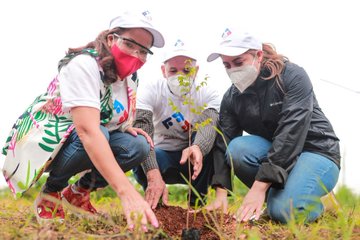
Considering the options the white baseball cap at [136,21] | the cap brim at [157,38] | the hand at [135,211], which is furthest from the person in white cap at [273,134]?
the hand at [135,211]

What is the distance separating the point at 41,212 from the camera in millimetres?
2924

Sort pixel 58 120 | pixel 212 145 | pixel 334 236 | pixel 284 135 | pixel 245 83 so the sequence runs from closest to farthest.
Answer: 1. pixel 334 236
2. pixel 58 120
3. pixel 284 135
4. pixel 245 83
5. pixel 212 145

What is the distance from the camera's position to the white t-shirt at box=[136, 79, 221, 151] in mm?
3770

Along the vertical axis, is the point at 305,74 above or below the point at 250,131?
above

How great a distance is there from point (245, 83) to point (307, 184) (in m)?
0.82

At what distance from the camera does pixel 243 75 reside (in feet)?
11.0

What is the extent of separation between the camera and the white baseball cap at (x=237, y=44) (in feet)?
10.8

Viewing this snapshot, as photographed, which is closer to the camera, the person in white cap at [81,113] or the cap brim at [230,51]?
the person in white cap at [81,113]

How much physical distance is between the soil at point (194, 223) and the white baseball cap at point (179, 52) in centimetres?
119

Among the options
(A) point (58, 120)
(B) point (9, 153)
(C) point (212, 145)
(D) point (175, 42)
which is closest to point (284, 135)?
(C) point (212, 145)

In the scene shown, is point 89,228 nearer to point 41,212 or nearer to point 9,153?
point 41,212

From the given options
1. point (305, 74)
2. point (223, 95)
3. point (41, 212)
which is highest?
point (305, 74)

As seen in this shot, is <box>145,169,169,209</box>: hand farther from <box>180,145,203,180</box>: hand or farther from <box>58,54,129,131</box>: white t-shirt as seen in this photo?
<box>58,54,129,131</box>: white t-shirt

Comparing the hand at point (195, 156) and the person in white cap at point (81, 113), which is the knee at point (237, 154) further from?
the person in white cap at point (81, 113)
